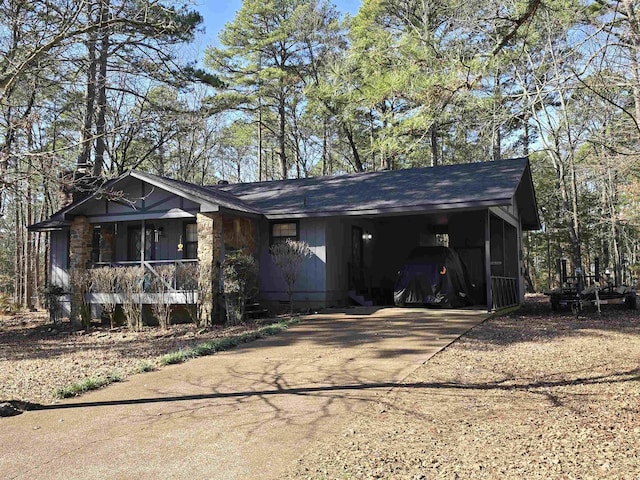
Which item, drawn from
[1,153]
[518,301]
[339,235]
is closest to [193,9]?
[1,153]

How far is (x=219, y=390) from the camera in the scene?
5.57 metres

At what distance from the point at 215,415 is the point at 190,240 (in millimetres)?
9974

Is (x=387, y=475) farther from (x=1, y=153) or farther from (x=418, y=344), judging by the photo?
(x=1, y=153)

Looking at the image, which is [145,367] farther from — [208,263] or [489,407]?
[208,263]

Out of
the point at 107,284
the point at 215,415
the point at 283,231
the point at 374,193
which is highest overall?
the point at 374,193

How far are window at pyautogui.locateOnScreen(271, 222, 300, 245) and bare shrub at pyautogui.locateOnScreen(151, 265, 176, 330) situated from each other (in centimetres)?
308

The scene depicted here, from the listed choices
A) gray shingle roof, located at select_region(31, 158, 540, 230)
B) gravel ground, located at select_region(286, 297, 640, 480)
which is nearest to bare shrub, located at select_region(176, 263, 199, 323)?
gray shingle roof, located at select_region(31, 158, 540, 230)

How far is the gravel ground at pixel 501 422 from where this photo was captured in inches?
130

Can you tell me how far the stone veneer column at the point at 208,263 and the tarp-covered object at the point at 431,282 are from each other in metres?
4.73

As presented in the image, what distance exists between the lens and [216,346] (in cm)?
805

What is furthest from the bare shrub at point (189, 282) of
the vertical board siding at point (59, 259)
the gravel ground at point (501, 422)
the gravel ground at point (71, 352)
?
the gravel ground at point (501, 422)

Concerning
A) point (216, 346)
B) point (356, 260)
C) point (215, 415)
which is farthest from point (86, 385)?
point (356, 260)

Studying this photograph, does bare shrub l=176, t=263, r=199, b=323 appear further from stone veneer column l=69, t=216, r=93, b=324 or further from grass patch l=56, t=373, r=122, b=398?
grass patch l=56, t=373, r=122, b=398

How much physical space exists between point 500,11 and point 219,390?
5.88m
